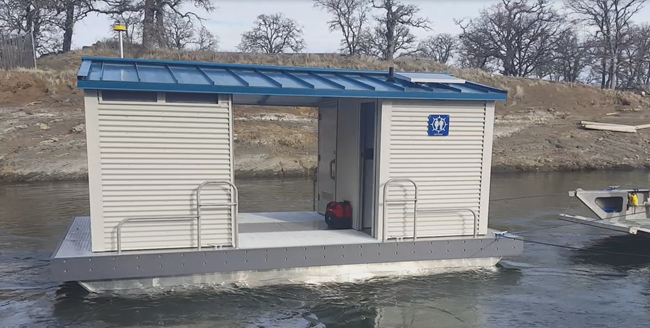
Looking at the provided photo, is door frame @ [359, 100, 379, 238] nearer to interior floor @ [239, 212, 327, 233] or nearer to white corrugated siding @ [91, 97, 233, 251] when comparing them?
interior floor @ [239, 212, 327, 233]

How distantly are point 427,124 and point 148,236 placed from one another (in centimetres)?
415

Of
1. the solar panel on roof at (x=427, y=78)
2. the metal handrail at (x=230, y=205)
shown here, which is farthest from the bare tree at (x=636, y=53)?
the metal handrail at (x=230, y=205)

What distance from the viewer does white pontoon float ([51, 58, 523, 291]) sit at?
A: 271 inches

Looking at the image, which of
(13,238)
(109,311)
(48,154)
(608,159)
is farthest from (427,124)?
(608,159)

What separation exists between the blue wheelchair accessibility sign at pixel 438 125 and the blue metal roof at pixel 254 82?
0.31m

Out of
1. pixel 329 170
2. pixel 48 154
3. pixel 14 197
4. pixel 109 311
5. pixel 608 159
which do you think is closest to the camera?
pixel 109 311

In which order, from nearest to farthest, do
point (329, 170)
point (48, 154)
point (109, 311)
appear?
point (109, 311)
point (329, 170)
point (48, 154)

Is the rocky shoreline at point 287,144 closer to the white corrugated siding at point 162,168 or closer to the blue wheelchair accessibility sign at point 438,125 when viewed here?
the blue wheelchair accessibility sign at point 438,125

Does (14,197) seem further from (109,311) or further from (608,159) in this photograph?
(608,159)

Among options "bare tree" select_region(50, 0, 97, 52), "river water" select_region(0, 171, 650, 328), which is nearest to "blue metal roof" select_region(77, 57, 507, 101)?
"river water" select_region(0, 171, 650, 328)

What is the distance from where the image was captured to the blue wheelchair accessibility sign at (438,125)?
795 cm

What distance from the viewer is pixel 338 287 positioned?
7.72m

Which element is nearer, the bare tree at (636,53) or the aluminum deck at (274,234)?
the aluminum deck at (274,234)

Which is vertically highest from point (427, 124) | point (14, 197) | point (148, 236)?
point (427, 124)
